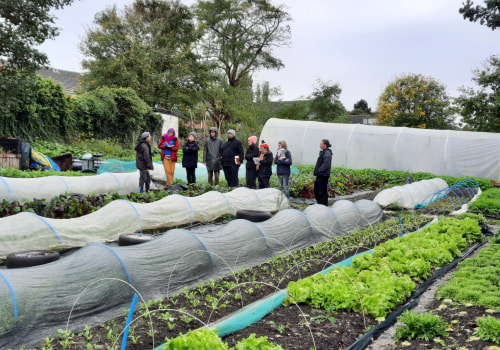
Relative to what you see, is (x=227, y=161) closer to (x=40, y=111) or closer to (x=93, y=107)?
(x=40, y=111)

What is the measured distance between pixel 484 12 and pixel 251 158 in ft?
50.0

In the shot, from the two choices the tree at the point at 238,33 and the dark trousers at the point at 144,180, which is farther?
the tree at the point at 238,33

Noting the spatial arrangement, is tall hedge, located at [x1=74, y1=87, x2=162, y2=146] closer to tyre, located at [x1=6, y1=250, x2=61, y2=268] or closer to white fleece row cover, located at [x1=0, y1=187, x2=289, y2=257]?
white fleece row cover, located at [x1=0, y1=187, x2=289, y2=257]

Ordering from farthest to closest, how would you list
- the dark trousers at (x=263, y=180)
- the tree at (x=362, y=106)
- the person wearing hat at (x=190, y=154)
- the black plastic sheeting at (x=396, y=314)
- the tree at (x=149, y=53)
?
the tree at (x=362, y=106), the tree at (x=149, y=53), the dark trousers at (x=263, y=180), the person wearing hat at (x=190, y=154), the black plastic sheeting at (x=396, y=314)

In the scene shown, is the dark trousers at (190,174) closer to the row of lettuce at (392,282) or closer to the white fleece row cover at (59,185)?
the white fleece row cover at (59,185)

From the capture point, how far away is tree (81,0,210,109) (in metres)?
30.0

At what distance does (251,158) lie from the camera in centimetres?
1252

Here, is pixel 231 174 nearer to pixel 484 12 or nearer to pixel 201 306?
pixel 201 306

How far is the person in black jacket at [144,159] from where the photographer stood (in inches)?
445

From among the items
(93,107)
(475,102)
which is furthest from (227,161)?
(475,102)

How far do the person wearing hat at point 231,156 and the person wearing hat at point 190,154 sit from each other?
797mm

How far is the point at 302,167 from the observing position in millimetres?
21578

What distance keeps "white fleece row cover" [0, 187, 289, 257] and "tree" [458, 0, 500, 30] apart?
15334 millimetres

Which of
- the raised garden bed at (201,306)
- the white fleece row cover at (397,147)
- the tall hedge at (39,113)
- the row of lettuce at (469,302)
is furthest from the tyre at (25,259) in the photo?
the white fleece row cover at (397,147)
